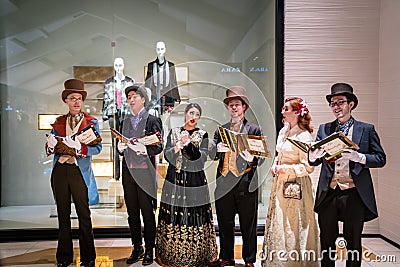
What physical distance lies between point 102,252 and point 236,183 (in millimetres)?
1561

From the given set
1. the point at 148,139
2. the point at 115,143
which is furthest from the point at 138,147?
the point at 115,143

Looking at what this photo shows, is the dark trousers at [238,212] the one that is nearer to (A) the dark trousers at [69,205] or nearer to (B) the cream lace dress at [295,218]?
(B) the cream lace dress at [295,218]

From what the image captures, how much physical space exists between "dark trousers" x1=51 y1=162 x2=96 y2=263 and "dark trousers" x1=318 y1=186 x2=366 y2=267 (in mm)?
1914

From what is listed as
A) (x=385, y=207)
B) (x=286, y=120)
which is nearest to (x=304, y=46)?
(x=286, y=120)

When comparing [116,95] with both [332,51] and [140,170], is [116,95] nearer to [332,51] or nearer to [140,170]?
[140,170]

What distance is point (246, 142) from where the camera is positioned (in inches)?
129

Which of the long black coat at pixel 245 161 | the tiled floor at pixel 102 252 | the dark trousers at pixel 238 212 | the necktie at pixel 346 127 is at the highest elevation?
the necktie at pixel 346 127

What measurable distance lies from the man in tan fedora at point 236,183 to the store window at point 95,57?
0.99 m

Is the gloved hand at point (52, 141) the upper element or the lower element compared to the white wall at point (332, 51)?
lower

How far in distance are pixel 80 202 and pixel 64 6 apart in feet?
7.24

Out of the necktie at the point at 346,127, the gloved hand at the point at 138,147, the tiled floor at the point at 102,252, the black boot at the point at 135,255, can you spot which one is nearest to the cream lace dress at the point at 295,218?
the necktie at the point at 346,127

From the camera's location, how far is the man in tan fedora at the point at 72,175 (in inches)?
138

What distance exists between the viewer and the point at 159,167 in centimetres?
377

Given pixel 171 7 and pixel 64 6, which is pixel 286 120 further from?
pixel 64 6
